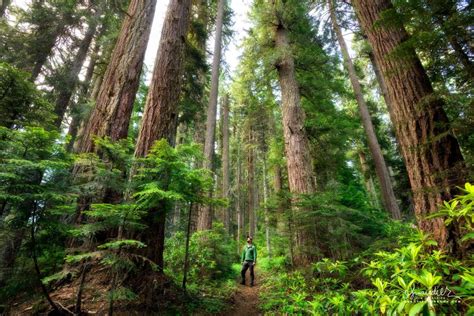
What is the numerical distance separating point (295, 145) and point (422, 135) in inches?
173

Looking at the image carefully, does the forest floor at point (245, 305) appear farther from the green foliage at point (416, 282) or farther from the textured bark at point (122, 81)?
the textured bark at point (122, 81)

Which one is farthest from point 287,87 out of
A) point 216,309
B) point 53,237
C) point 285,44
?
point 53,237

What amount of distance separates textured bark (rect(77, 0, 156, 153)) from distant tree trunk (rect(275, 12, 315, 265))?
14.1 feet

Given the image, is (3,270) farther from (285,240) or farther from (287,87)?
(287,87)

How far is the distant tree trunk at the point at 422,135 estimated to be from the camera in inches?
108

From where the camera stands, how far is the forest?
262 centimetres

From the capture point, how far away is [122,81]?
5324 millimetres

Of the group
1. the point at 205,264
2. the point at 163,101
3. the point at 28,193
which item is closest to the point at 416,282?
the point at 28,193

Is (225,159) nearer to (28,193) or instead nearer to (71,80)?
(71,80)

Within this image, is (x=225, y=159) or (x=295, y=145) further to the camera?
(x=225, y=159)

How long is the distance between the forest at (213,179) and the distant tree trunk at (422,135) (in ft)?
0.05

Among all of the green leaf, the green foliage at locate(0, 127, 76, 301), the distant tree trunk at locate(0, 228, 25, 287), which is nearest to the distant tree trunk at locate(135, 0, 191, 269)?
the green foliage at locate(0, 127, 76, 301)

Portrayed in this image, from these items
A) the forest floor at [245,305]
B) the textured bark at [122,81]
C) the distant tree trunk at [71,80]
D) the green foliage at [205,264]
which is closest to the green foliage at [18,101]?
the textured bark at [122,81]

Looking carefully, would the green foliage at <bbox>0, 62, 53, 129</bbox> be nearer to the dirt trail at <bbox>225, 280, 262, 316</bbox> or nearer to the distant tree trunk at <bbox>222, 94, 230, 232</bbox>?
the dirt trail at <bbox>225, 280, 262, 316</bbox>
